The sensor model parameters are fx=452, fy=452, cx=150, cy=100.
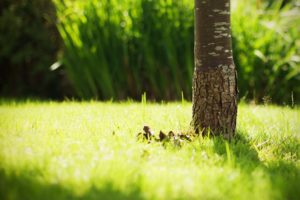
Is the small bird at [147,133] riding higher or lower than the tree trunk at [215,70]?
lower

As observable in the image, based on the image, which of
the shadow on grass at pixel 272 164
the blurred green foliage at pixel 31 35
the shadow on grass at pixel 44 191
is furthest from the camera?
the blurred green foliage at pixel 31 35

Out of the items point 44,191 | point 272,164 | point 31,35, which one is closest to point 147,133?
point 272,164

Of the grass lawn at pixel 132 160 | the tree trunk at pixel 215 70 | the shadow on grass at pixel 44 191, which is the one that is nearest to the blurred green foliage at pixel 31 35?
the grass lawn at pixel 132 160

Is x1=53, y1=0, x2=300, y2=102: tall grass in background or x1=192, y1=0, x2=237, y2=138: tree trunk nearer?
x1=192, y1=0, x2=237, y2=138: tree trunk

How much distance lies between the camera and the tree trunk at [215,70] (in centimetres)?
362

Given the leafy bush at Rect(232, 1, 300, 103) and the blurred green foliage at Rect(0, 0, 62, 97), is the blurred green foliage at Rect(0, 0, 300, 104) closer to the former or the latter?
the leafy bush at Rect(232, 1, 300, 103)

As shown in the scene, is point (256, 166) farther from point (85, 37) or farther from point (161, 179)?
point (85, 37)

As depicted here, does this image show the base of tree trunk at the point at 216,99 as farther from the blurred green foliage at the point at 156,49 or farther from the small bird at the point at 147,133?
the blurred green foliage at the point at 156,49

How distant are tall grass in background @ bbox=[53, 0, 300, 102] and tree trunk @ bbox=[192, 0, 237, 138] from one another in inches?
102

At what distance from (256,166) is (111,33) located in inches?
146

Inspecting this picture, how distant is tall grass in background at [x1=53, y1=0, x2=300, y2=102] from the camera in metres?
6.26

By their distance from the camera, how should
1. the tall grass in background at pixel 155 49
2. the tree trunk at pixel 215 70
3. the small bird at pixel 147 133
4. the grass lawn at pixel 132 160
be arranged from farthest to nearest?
1. the tall grass in background at pixel 155 49
2. the tree trunk at pixel 215 70
3. the small bird at pixel 147 133
4. the grass lawn at pixel 132 160

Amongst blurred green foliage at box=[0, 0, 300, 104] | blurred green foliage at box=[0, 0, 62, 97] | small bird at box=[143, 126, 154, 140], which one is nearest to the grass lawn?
small bird at box=[143, 126, 154, 140]

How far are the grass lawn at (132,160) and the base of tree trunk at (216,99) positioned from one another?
169mm
